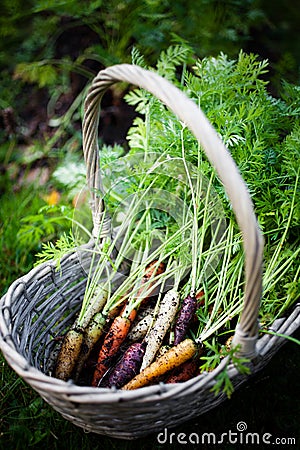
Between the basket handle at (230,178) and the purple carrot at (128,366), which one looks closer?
the basket handle at (230,178)

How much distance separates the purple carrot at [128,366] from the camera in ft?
4.75

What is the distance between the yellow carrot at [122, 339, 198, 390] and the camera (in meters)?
1.41

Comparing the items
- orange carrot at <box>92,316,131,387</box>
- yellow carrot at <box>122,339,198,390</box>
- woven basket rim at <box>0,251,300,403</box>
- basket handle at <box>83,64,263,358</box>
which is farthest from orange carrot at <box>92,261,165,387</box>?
basket handle at <box>83,64,263,358</box>

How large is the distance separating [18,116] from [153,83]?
213cm

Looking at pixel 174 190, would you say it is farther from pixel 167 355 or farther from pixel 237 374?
pixel 237 374

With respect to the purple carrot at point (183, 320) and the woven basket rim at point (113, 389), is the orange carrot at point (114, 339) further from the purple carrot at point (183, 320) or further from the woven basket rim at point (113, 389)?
the woven basket rim at point (113, 389)

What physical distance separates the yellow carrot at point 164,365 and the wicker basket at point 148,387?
137mm

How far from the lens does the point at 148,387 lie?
1155 mm

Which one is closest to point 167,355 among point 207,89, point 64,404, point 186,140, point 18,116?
point 64,404

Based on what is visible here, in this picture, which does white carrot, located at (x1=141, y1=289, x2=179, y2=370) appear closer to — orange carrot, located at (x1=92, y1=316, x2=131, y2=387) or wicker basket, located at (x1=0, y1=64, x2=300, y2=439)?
orange carrot, located at (x1=92, y1=316, x2=131, y2=387)

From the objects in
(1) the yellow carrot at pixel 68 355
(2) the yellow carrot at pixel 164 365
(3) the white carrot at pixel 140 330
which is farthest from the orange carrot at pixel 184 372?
(1) the yellow carrot at pixel 68 355

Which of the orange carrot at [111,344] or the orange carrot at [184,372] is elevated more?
the orange carrot at [111,344]

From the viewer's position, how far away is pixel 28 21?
10.8 feet

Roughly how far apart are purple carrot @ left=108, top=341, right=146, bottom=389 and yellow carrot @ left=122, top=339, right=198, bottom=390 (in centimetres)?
3
